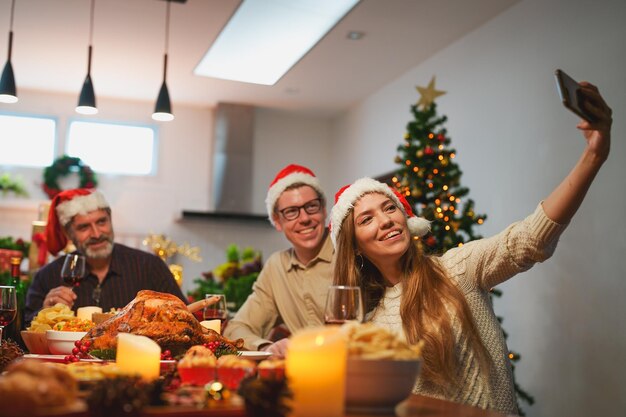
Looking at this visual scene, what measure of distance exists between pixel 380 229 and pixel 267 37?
4226 mm

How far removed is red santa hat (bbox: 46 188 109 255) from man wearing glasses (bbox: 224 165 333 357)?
980 millimetres

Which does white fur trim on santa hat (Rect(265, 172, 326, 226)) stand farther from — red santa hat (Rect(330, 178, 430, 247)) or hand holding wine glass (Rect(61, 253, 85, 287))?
hand holding wine glass (Rect(61, 253, 85, 287))

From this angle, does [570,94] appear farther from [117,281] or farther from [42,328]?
[117,281]

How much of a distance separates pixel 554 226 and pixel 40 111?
275 inches

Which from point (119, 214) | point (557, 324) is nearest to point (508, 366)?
point (557, 324)

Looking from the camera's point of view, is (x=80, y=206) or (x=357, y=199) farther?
(x=80, y=206)

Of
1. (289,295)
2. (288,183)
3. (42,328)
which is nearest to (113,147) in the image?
(288,183)

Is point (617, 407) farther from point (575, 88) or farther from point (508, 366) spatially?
point (575, 88)

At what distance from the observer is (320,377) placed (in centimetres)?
92

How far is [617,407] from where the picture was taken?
147 inches

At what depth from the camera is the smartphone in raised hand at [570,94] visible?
→ 149 cm

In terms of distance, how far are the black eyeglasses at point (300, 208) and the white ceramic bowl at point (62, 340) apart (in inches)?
56.2

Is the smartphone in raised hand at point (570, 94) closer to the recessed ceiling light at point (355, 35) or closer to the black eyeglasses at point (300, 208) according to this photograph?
the black eyeglasses at point (300, 208)

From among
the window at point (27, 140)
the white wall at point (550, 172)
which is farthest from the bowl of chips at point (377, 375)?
the window at point (27, 140)
